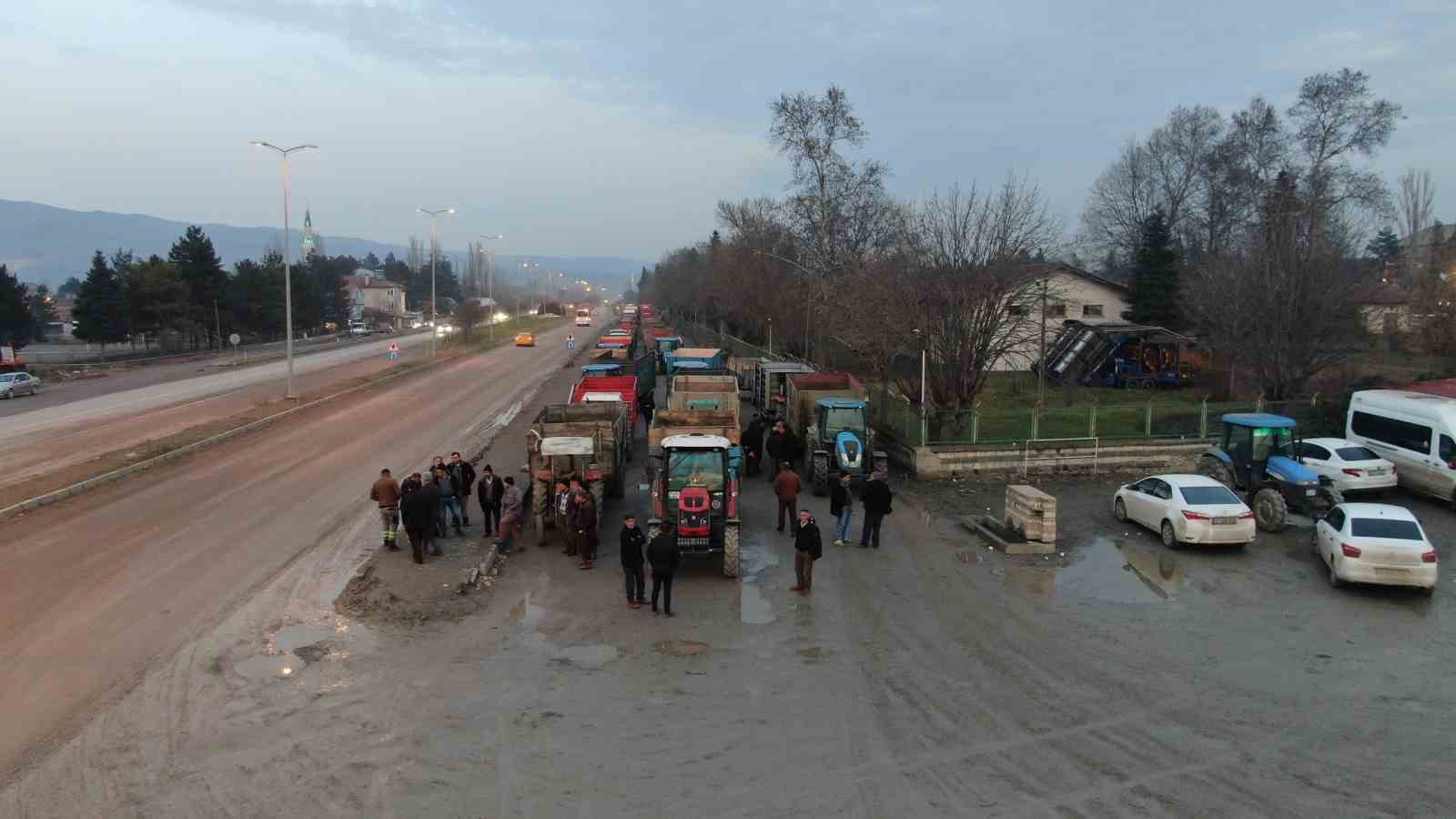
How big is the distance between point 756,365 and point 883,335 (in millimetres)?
9352

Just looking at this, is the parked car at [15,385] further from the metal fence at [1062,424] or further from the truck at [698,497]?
the metal fence at [1062,424]

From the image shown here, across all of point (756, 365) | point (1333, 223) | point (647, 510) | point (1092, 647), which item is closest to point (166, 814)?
point (1092, 647)

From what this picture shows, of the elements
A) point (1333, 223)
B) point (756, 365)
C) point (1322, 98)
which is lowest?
point (756, 365)

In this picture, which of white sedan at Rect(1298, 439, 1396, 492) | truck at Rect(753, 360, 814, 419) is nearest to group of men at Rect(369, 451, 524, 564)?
truck at Rect(753, 360, 814, 419)

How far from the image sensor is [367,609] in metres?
13.2

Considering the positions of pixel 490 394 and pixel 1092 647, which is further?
pixel 490 394

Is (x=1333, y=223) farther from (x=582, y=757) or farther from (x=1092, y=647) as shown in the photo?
(x=582, y=757)

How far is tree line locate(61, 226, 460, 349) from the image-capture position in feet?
206

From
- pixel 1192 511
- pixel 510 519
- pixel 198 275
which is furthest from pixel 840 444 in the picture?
pixel 198 275

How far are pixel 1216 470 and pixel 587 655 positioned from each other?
53.8ft

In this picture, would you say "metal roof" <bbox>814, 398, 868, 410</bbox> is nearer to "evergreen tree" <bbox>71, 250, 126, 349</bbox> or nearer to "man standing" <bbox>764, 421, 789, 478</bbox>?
"man standing" <bbox>764, 421, 789, 478</bbox>

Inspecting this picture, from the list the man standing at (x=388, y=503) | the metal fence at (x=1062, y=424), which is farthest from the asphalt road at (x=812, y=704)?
the metal fence at (x=1062, y=424)

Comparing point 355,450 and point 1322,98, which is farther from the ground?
point 1322,98

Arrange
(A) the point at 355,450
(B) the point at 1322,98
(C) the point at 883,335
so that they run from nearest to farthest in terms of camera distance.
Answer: (A) the point at 355,450 → (C) the point at 883,335 → (B) the point at 1322,98
